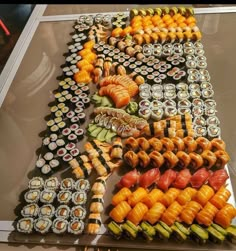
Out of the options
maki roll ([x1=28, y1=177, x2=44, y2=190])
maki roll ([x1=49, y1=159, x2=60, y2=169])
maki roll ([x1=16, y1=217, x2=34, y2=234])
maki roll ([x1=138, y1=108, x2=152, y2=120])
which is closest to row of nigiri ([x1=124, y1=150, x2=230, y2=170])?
maki roll ([x1=138, y1=108, x2=152, y2=120])

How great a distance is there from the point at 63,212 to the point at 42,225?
14 centimetres

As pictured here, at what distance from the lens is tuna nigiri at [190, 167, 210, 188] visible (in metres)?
1.93

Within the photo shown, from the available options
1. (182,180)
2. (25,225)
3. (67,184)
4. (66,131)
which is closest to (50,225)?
(25,225)

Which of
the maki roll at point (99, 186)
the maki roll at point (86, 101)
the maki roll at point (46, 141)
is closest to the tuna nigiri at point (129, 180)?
the maki roll at point (99, 186)

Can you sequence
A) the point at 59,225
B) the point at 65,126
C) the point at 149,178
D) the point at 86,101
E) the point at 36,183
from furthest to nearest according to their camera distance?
the point at 86,101 → the point at 65,126 → the point at 36,183 → the point at 149,178 → the point at 59,225

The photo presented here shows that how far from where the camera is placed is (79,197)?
197 cm

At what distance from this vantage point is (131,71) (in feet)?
9.25

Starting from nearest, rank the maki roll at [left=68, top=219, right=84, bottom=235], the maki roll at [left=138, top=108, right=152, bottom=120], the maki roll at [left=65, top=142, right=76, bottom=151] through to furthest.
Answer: the maki roll at [left=68, top=219, right=84, bottom=235] < the maki roll at [left=65, top=142, right=76, bottom=151] < the maki roll at [left=138, top=108, right=152, bottom=120]

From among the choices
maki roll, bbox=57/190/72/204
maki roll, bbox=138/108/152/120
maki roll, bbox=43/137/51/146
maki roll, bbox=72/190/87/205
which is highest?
maki roll, bbox=138/108/152/120

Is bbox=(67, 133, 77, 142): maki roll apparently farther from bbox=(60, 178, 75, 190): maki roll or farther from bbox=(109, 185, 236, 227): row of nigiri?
bbox=(109, 185, 236, 227): row of nigiri

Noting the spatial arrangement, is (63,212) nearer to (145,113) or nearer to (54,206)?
(54,206)
